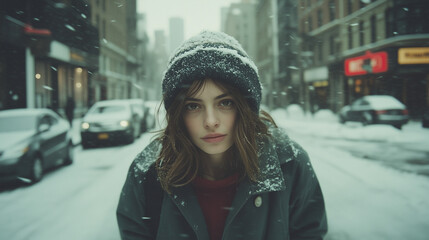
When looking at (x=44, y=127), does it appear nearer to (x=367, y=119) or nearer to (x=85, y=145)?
(x=85, y=145)

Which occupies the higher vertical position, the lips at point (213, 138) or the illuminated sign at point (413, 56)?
the illuminated sign at point (413, 56)

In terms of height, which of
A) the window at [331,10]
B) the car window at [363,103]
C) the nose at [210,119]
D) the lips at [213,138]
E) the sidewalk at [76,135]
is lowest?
the sidewalk at [76,135]

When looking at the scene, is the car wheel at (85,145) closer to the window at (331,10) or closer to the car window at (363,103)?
the car window at (363,103)

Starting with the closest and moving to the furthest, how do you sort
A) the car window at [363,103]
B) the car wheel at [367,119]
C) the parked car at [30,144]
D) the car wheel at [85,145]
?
the parked car at [30,144]
the car wheel at [85,145]
the car wheel at [367,119]
the car window at [363,103]

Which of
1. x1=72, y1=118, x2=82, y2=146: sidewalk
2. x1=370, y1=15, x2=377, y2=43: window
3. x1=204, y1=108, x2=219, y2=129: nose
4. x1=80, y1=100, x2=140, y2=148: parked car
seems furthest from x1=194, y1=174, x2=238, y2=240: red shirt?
x1=370, y1=15, x2=377, y2=43: window

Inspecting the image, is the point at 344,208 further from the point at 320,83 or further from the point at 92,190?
the point at 320,83

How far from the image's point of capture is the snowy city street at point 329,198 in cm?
346

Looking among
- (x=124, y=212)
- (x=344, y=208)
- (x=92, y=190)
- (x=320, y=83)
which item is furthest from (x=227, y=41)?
(x=320, y=83)

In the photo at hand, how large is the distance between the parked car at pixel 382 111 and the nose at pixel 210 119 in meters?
13.9

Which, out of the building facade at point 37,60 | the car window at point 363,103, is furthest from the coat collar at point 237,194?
the car window at point 363,103

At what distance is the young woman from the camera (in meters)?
1.50

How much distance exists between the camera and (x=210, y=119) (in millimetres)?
1545

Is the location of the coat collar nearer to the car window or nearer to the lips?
the lips

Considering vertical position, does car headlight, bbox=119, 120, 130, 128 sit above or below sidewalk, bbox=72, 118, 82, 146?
above
